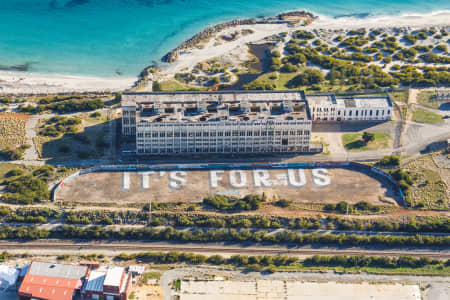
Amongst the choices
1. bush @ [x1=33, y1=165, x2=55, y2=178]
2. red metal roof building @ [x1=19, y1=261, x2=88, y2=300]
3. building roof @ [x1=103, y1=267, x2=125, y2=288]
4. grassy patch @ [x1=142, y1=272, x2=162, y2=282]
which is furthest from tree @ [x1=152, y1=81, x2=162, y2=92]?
building roof @ [x1=103, y1=267, x2=125, y2=288]

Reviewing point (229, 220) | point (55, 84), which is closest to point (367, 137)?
point (229, 220)

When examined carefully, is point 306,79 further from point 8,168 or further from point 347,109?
point 8,168

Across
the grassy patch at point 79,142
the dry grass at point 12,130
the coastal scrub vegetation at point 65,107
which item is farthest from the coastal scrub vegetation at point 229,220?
the coastal scrub vegetation at point 65,107

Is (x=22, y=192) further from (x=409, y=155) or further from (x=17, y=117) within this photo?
(x=409, y=155)

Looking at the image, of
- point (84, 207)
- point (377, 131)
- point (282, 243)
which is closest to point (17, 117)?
point (84, 207)

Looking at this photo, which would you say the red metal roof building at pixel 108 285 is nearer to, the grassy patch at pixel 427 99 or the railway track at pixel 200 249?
the railway track at pixel 200 249

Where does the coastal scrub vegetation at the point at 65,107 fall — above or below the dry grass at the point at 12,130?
above

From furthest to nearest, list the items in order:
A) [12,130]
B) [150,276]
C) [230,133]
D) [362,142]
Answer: [12,130], [362,142], [230,133], [150,276]
